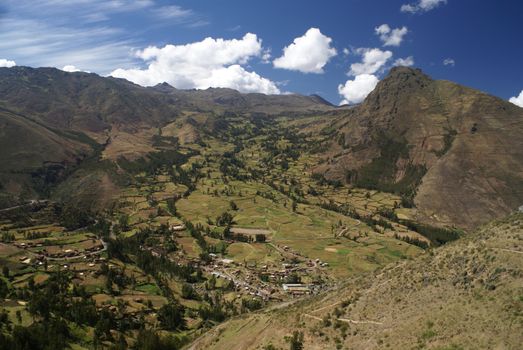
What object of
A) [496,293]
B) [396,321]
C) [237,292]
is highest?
[496,293]

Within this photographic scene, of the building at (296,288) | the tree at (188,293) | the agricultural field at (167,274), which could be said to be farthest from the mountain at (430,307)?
the tree at (188,293)

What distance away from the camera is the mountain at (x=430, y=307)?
40219 millimetres

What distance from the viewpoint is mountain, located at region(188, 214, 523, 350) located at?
40.2 meters

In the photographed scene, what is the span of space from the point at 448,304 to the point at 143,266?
135m

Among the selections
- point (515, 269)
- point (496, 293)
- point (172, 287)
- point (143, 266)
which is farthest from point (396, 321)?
point (143, 266)

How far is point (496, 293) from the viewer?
43438mm

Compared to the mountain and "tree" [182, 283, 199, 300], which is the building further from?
the mountain

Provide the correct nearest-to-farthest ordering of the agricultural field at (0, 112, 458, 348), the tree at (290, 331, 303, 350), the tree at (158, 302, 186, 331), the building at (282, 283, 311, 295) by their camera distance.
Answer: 1. the tree at (290, 331, 303, 350)
2. the agricultural field at (0, 112, 458, 348)
3. the tree at (158, 302, 186, 331)
4. the building at (282, 283, 311, 295)

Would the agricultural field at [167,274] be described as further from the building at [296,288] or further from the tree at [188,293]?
the building at [296,288]

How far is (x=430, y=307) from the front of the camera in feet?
155

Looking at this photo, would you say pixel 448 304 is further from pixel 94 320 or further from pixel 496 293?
pixel 94 320

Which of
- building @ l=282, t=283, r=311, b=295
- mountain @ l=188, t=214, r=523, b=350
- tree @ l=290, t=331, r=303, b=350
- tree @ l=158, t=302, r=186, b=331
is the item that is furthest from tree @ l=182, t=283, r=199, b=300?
tree @ l=290, t=331, r=303, b=350

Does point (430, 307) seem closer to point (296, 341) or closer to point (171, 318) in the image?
point (296, 341)

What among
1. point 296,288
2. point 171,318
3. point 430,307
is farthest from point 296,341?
point 296,288
